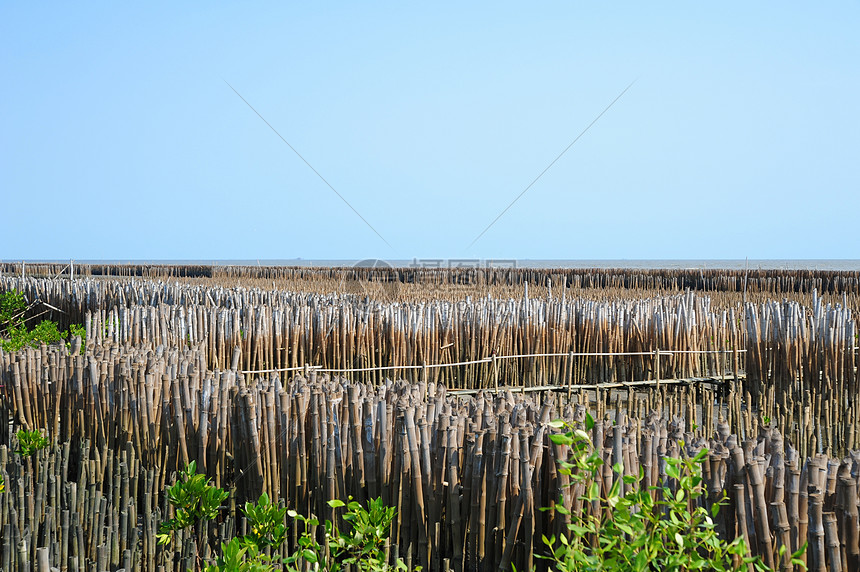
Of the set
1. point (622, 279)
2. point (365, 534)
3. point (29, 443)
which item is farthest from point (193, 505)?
point (622, 279)

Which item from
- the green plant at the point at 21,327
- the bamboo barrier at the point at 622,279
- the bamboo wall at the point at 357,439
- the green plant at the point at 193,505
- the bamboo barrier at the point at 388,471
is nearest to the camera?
the bamboo barrier at the point at 388,471

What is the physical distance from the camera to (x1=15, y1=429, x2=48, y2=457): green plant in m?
4.02

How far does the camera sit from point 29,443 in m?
4.04

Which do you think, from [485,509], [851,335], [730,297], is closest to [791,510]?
[485,509]

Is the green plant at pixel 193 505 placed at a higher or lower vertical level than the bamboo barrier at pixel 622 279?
lower

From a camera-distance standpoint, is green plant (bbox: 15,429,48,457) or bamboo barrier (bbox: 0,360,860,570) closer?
bamboo barrier (bbox: 0,360,860,570)

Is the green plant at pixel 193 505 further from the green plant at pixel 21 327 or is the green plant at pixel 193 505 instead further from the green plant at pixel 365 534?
the green plant at pixel 21 327

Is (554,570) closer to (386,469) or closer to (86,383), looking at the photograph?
(386,469)

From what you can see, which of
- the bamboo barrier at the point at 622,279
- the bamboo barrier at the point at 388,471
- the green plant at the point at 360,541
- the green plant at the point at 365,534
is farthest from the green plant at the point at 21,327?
the bamboo barrier at the point at 622,279

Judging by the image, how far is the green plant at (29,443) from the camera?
13.2ft

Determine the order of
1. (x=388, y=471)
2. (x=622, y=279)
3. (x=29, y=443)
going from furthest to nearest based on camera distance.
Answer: (x=622, y=279) < (x=29, y=443) < (x=388, y=471)

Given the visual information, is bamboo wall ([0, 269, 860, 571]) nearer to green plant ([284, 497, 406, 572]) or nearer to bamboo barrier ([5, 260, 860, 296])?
green plant ([284, 497, 406, 572])

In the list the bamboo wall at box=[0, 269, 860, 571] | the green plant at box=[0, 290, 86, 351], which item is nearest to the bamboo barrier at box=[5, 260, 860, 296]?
the green plant at box=[0, 290, 86, 351]

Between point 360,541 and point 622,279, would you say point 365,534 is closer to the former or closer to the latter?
point 360,541
